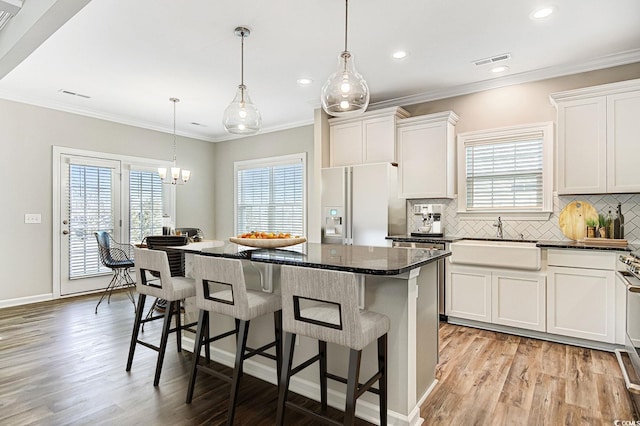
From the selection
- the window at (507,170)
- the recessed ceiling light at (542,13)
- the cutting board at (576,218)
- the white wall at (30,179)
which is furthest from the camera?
the white wall at (30,179)

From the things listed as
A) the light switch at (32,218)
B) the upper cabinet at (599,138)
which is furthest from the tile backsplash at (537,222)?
the light switch at (32,218)

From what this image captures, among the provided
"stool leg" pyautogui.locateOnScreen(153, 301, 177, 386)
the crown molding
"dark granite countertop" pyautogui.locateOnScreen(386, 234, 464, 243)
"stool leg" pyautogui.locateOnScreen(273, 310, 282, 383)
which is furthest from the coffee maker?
"stool leg" pyautogui.locateOnScreen(153, 301, 177, 386)

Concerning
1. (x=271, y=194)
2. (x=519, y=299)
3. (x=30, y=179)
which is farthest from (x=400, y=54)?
(x=30, y=179)

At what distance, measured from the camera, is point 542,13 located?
278cm

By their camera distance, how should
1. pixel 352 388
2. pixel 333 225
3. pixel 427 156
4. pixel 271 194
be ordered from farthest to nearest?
pixel 271 194 → pixel 333 225 → pixel 427 156 → pixel 352 388

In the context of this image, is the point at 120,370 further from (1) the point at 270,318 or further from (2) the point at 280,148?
(2) the point at 280,148

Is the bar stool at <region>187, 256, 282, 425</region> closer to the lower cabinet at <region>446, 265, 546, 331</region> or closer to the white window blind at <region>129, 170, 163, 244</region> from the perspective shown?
the lower cabinet at <region>446, 265, 546, 331</region>

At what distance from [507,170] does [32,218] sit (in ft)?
20.1

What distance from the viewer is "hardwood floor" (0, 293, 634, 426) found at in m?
2.17

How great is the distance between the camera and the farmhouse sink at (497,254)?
3.45 metres

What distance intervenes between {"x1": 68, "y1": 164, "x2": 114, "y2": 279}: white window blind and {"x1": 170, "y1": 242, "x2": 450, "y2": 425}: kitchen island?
3910mm

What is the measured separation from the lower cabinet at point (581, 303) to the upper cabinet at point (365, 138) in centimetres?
223

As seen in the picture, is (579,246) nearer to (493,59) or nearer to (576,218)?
(576,218)

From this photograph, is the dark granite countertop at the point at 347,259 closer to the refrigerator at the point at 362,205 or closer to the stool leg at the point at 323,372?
the stool leg at the point at 323,372
